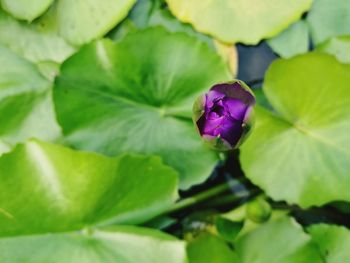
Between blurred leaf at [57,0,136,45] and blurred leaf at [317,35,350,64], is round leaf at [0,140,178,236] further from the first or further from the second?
blurred leaf at [317,35,350,64]

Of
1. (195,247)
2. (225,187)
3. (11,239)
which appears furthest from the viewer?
(225,187)

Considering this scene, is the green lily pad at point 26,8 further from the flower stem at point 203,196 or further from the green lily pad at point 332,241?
the green lily pad at point 332,241

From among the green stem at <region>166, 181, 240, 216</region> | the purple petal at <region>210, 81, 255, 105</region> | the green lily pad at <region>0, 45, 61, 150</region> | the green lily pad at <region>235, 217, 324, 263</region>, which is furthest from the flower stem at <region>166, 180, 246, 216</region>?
the purple petal at <region>210, 81, 255, 105</region>

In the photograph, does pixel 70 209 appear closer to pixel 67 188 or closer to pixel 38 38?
pixel 67 188

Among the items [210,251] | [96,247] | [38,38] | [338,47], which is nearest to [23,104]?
[38,38]

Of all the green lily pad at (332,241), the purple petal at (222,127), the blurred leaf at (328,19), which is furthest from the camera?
the blurred leaf at (328,19)

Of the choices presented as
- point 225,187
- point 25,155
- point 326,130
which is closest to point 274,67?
point 326,130

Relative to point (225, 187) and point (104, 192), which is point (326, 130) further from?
point (104, 192)

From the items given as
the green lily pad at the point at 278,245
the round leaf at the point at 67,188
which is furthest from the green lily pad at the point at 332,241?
the round leaf at the point at 67,188
